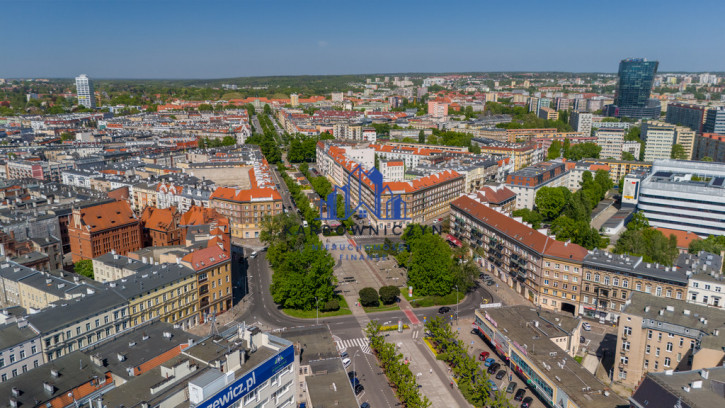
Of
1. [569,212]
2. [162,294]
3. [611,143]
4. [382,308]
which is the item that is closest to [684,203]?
[569,212]

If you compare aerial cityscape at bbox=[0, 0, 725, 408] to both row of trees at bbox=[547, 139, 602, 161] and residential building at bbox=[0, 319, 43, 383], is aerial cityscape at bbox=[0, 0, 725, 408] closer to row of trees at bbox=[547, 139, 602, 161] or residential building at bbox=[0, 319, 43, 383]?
residential building at bbox=[0, 319, 43, 383]

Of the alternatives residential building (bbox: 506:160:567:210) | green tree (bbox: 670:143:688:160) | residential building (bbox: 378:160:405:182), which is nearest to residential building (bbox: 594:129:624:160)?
green tree (bbox: 670:143:688:160)

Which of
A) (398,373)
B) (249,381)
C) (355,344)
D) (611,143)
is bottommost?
(355,344)

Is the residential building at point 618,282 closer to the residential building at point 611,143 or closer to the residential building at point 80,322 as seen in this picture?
the residential building at point 80,322

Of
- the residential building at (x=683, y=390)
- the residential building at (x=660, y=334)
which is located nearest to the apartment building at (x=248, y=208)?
the residential building at (x=660, y=334)

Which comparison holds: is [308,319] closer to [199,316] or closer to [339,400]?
[199,316]

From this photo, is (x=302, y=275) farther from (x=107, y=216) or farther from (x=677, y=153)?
(x=677, y=153)

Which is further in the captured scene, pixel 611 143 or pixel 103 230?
pixel 611 143
